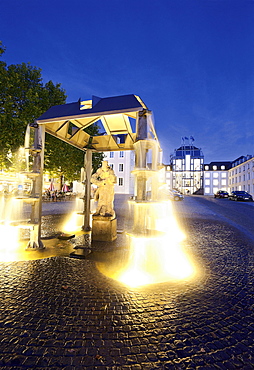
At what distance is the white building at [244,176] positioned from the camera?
4762 centimetres

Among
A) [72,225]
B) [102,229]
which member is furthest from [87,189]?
[72,225]

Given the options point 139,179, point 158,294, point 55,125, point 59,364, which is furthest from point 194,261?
point 55,125

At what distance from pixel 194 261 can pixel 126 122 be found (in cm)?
537

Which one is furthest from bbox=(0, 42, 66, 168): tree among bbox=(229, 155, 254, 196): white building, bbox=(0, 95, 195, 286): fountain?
bbox=(229, 155, 254, 196): white building

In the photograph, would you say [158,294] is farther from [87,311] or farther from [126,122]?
[126,122]

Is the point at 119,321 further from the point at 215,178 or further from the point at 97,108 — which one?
the point at 215,178

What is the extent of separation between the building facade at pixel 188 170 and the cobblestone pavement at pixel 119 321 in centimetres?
6891

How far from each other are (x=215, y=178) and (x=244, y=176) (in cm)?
2266

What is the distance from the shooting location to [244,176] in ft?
173

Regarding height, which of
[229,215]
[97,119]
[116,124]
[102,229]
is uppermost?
[116,124]

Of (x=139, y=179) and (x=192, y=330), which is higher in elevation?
(x=139, y=179)

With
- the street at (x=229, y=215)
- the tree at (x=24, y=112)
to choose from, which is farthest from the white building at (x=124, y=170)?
the street at (x=229, y=215)

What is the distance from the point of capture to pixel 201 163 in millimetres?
71625

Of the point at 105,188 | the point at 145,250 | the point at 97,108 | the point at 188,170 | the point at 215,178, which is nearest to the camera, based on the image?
the point at 97,108
